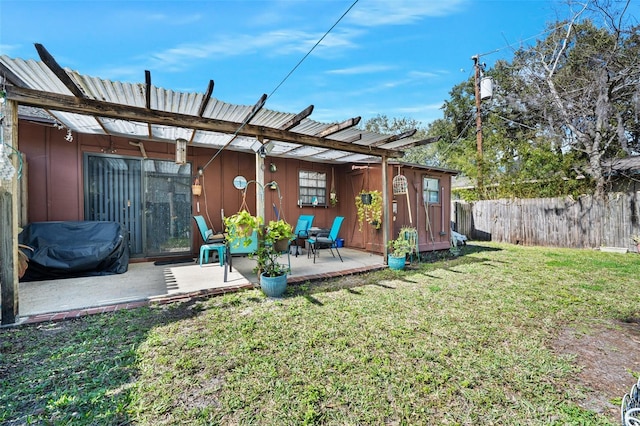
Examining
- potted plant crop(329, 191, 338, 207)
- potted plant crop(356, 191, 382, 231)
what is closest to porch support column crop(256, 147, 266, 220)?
potted plant crop(356, 191, 382, 231)

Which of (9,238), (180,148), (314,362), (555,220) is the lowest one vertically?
(314,362)

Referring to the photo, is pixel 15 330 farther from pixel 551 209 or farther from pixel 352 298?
pixel 551 209

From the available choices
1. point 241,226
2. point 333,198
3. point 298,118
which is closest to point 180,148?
point 241,226

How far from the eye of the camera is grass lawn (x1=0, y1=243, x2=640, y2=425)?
4.99 ft

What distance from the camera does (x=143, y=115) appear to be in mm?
3182

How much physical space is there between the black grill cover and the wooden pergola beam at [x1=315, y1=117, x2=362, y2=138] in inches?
146

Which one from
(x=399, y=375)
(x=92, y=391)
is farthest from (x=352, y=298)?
(x=92, y=391)

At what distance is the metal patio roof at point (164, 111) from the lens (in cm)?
258

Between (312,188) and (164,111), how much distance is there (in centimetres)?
439

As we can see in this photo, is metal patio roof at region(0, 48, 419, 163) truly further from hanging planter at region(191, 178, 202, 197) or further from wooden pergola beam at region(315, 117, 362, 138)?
hanging planter at region(191, 178, 202, 197)

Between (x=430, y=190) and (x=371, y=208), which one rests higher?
(x=430, y=190)

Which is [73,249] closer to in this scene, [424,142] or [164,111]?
[164,111]

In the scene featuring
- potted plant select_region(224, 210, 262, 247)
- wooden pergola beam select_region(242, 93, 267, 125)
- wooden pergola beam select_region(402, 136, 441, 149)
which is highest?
wooden pergola beam select_region(242, 93, 267, 125)

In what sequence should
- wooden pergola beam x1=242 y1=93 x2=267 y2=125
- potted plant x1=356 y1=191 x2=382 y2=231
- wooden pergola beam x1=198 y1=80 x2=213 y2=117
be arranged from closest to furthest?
wooden pergola beam x1=198 y1=80 x2=213 y2=117
wooden pergola beam x1=242 y1=93 x2=267 y2=125
potted plant x1=356 y1=191 x2=382 y2=231
